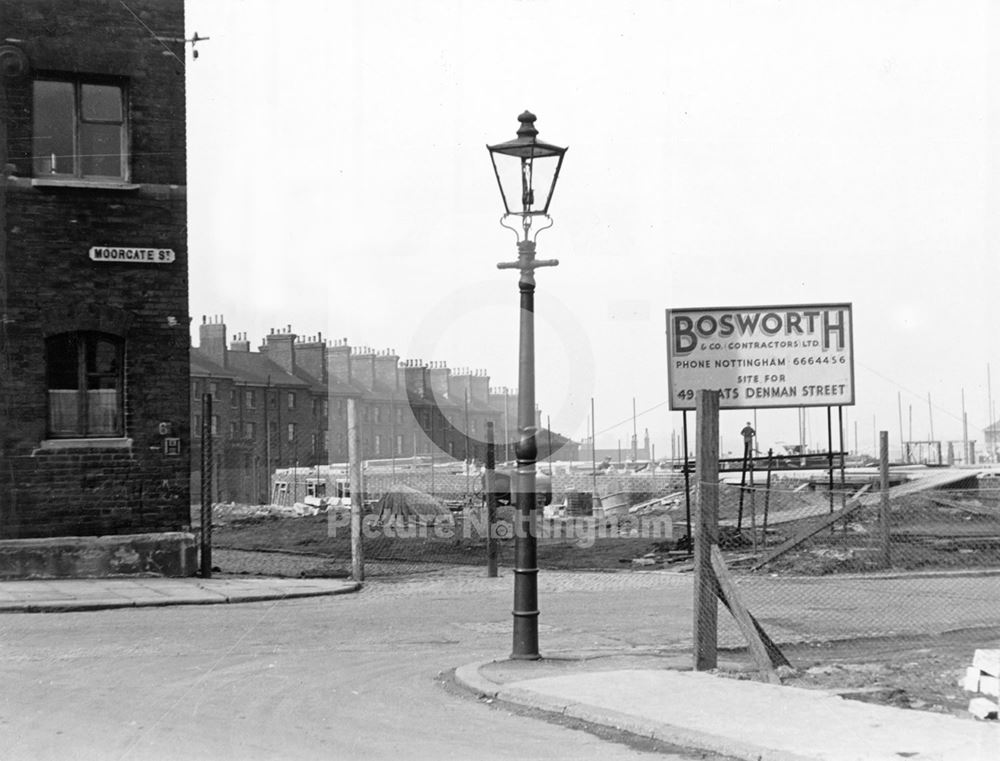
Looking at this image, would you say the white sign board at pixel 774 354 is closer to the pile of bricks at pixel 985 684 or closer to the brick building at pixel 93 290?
the brick building at pixel 93 290

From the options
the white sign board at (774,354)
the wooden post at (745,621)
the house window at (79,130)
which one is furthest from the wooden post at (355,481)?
the wooden post at (745,621)

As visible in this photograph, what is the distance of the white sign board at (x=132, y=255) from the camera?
1878 cm

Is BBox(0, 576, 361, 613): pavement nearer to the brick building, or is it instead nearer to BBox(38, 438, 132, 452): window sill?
the brick building

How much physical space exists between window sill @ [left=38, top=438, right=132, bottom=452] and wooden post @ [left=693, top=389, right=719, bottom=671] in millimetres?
11180

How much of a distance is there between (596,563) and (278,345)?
49959 millimetres

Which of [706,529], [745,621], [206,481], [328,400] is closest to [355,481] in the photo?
[206,481]

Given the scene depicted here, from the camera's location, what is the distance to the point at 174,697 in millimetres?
9312

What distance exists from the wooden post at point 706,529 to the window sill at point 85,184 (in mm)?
11602

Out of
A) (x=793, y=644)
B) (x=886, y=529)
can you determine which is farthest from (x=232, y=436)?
(x=793, y=644)

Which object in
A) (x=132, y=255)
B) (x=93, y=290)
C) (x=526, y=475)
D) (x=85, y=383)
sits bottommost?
(x=526, y=475)

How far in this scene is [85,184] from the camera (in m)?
18.7

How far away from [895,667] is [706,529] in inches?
70.0

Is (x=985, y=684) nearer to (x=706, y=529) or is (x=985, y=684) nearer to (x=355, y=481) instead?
(x=706, y=529)

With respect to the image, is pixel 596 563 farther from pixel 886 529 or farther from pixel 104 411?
pixel 104 411
